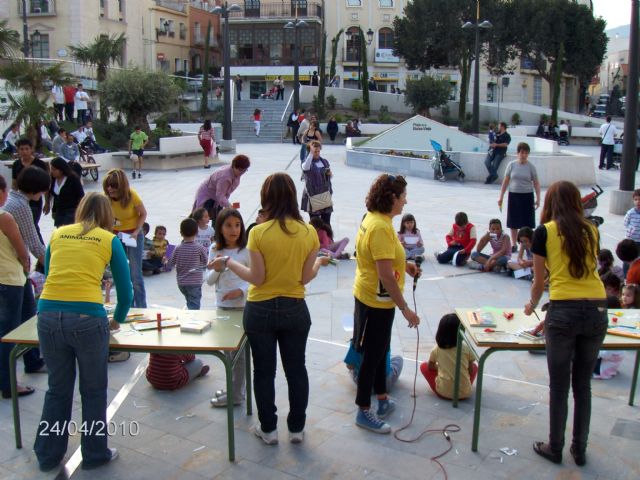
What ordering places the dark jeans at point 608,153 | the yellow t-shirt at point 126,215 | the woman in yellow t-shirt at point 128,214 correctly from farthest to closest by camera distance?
the dark jeans at point 608,153, the yellow t-shirt at point 126,215, the woman in yellow t-shirt at point 128,214

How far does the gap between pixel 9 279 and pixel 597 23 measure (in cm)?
4694

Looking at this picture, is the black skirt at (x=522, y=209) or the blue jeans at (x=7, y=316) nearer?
the blue jeans at (x=7, y=316)

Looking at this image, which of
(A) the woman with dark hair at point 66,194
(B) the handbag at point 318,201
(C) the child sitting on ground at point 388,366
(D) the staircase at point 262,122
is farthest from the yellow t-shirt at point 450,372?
(D) the staircase at point 262,122

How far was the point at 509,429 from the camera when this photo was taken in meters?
4.80

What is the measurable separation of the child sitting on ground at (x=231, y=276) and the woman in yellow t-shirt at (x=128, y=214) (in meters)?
1.61

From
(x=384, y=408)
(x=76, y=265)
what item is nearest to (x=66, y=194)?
(x=76, y=265)

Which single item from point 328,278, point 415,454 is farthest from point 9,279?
point 328,278

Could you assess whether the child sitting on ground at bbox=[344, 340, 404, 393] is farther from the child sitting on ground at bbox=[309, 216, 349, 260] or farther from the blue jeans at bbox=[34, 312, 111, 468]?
the child sitting on ground at bbox=[309, 216, 349, 260]

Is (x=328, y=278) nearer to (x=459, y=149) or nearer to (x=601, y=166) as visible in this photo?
(x=459, y=149)

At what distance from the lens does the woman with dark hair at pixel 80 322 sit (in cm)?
402

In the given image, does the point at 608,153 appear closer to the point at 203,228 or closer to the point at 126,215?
the point at 203,228

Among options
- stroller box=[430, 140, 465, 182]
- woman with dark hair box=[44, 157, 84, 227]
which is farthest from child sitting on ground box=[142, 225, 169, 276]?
stroller box=[430, 140, 465, 182]

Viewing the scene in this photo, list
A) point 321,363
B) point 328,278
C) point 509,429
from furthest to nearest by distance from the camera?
point 328,278 → point 321,363 → point 509,429

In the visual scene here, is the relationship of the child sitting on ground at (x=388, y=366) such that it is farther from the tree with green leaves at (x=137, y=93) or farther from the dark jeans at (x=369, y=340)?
the tree with green leaves at (x=137, y=93)
